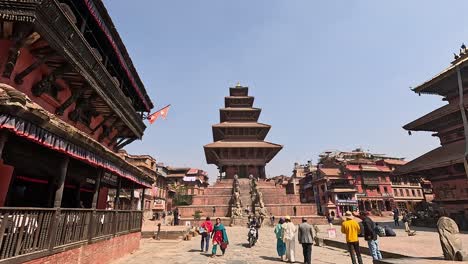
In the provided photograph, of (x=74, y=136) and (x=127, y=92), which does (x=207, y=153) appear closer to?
(x=127, y=92)

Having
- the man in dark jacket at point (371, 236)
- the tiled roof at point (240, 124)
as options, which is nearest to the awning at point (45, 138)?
the man in dark jacket at point (371, 236)

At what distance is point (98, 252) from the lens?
7598 mm

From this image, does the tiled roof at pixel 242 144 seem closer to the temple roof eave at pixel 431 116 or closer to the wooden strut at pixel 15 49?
the temple roof eave at pixel 431 116

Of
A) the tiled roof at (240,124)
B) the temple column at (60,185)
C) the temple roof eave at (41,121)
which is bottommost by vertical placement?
the temple column at (60,185)

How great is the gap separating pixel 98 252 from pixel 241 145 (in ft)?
105

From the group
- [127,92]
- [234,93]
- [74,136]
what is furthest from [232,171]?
[74,136]

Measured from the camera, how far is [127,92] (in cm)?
1448

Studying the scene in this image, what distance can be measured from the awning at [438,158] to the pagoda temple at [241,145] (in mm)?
19393

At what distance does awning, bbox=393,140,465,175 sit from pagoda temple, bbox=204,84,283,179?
19393 mm

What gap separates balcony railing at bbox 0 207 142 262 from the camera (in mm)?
4205

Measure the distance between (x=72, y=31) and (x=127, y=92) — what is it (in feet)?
23.8

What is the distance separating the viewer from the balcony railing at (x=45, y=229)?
4.20 m

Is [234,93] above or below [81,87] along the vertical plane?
above

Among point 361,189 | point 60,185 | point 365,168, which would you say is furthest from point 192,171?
point 60,185
